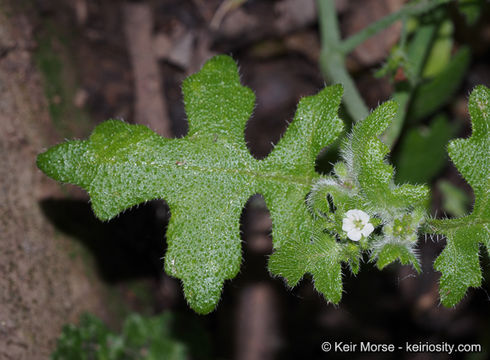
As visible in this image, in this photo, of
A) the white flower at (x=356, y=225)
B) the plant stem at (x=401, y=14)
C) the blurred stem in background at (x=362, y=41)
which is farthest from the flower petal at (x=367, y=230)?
the plant stem at (x=401, y=14)

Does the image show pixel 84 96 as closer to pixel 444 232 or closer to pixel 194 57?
pixel 194 57

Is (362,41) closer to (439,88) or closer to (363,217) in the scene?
(439,88)

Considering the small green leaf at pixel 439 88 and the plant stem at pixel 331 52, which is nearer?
the plant stem at pixel 331 52

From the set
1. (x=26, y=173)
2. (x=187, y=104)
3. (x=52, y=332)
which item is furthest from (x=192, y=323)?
(x=187, y=104)

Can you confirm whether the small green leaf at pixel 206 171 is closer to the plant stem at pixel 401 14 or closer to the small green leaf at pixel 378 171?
the small green leaf at pixel 378 171

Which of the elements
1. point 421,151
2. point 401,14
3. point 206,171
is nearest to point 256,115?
point 421,151

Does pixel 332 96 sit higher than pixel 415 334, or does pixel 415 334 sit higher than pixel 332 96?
pixel 332 96

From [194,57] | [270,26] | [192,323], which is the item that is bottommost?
[192,323]
